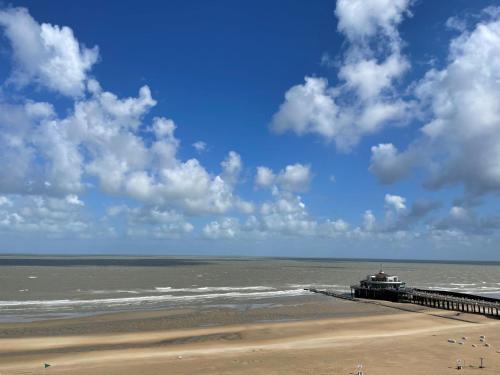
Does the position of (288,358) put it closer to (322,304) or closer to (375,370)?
(375,370)

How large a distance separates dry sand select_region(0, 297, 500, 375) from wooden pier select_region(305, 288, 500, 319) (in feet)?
12.9

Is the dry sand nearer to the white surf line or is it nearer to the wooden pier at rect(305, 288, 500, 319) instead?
the white surf line

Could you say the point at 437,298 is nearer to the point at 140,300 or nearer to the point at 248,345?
the point at 248,345

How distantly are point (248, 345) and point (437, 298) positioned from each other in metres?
36.6

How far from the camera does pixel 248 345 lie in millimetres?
35031

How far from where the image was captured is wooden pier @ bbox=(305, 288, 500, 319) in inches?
2189

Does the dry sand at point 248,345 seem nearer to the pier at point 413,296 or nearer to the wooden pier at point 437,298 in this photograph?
the wooden pier at point 437,298

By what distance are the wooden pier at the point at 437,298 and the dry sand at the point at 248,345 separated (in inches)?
154

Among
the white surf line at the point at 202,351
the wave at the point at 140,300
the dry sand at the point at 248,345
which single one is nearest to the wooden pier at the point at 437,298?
the dry sand at the point at 248,345

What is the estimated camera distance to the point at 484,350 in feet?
101

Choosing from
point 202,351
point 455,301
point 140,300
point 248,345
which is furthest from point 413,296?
point 202,351

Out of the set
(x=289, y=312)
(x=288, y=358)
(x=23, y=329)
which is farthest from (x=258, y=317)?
(x=23, y=329)

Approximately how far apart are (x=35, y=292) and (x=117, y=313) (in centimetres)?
3043

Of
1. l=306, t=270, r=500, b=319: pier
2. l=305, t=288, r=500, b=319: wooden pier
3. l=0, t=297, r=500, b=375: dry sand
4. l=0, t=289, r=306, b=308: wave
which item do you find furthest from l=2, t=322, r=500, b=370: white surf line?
l=0, t=289, r=306, b=308: wave
